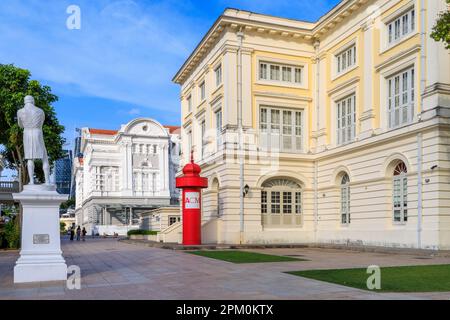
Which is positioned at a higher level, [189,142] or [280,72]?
[280,72]

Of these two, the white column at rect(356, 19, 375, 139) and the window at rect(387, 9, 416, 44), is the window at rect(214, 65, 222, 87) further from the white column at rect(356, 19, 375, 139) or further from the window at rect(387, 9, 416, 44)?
the window at rect(387, 9, 416, 44)

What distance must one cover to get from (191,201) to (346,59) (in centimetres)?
1163

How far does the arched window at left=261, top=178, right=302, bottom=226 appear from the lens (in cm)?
2889

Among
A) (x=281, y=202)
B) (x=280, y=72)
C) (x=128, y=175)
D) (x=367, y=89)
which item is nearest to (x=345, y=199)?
(x=281, y=202)

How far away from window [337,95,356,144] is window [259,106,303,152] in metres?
2.77

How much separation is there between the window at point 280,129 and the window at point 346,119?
9.09 feet

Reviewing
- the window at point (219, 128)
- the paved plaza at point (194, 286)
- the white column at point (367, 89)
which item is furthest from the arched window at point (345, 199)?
the paved plaza at point (194, 286)

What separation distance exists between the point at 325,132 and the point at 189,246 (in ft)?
34.4

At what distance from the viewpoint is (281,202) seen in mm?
29188

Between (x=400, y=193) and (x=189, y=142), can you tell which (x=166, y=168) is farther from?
(x=400, y=193)

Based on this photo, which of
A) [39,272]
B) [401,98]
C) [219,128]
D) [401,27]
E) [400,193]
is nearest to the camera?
[39,272]

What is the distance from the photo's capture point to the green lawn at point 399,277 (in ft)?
33.1

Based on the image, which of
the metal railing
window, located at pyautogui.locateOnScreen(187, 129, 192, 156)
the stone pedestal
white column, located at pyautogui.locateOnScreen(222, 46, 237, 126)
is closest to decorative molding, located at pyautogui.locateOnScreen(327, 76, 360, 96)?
white column, located at pyautogui.locateOnScreen(222, 46, 237, 126)
